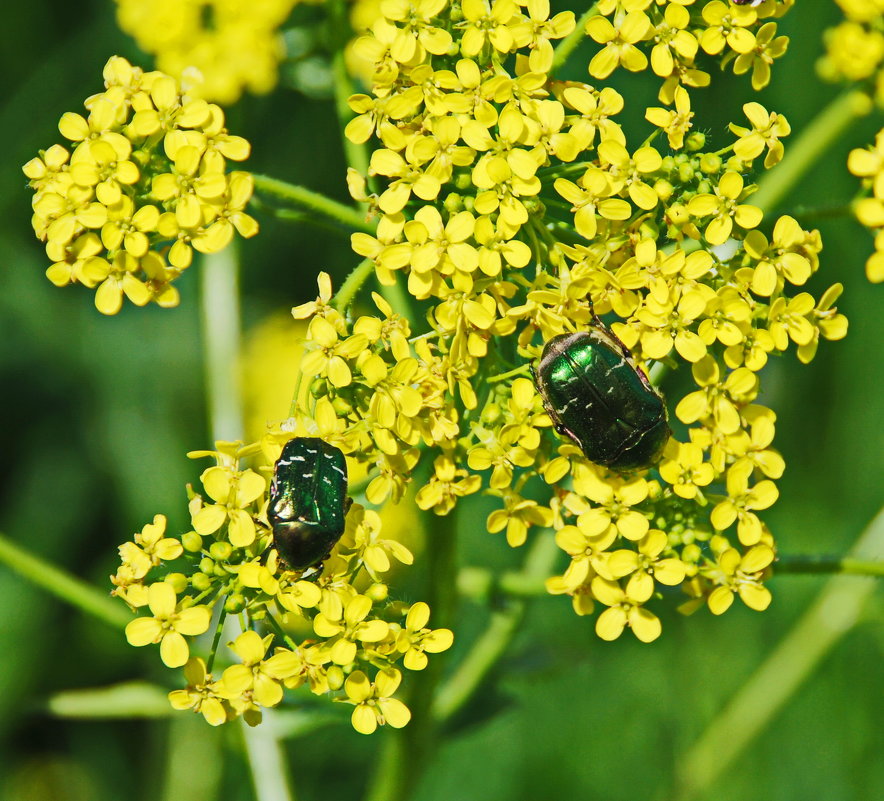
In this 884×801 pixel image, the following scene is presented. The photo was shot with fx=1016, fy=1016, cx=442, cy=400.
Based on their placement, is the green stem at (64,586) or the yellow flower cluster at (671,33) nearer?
the yellow flower cluster at (671,33)

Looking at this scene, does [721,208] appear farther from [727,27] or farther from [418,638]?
[418,638]

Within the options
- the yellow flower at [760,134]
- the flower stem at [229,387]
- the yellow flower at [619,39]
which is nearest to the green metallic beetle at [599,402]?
the yellow flower at [760,134]

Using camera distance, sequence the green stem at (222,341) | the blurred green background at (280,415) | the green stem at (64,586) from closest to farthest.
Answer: the green stem at (64,586), the green stem at (222,341), the blurred green background at (280,415)

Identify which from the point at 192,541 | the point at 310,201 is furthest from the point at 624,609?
the point at 310,201

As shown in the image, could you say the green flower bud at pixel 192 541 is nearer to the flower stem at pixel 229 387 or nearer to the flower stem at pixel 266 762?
the flower stem at pixel 229 387

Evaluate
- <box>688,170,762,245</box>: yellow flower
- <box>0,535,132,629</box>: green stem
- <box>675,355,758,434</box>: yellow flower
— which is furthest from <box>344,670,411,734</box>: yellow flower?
<box>688,170,762,245</box>: yellow flower

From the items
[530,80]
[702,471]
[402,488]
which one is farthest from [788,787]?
[530,80]

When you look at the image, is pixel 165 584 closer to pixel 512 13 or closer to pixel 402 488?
pixel 402 488
